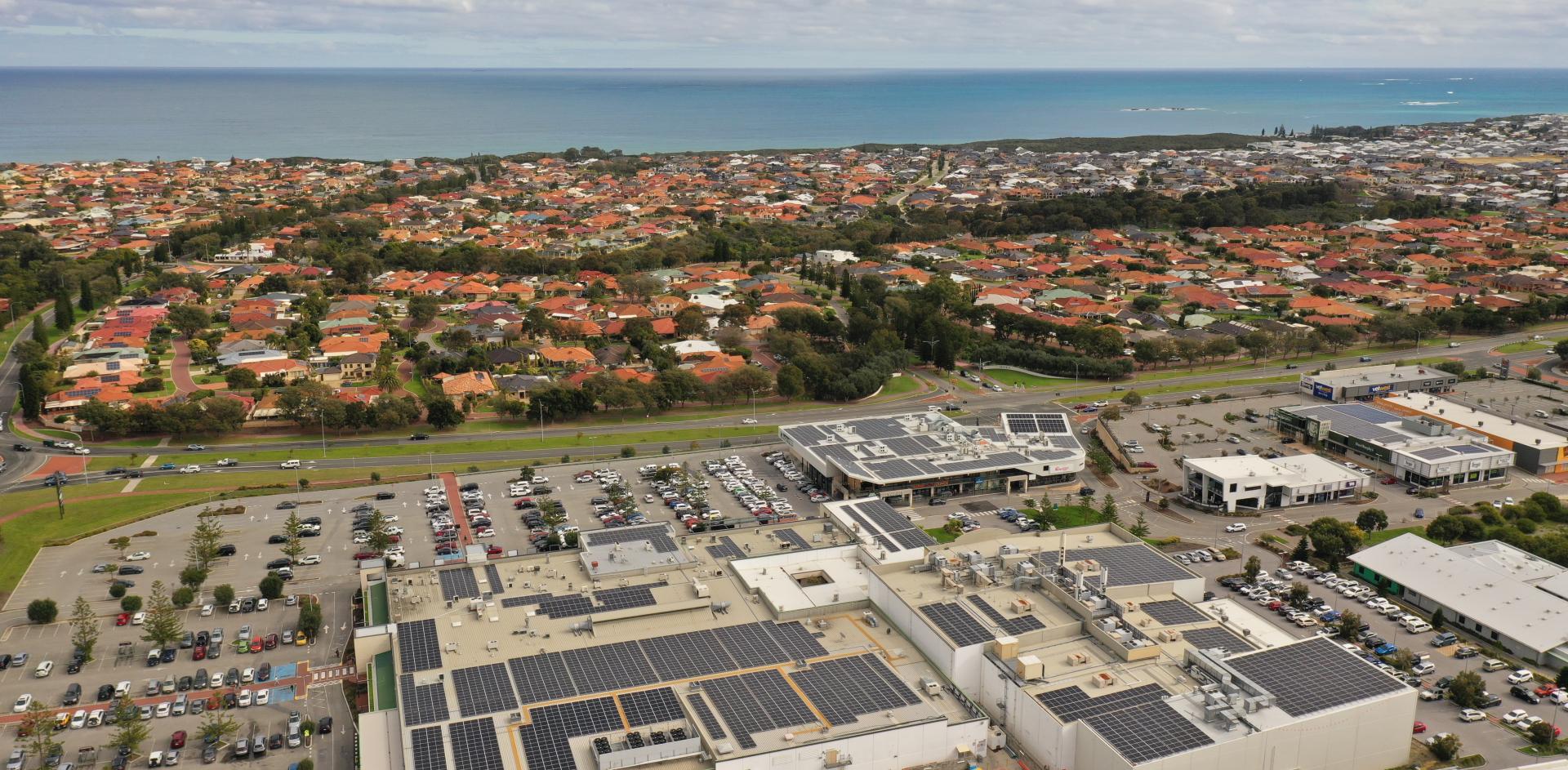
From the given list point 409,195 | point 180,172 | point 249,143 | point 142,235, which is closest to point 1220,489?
point 142,235

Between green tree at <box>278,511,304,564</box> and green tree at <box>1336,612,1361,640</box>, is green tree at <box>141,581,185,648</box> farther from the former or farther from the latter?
green tree at <box>1336,612,1361,640</box>

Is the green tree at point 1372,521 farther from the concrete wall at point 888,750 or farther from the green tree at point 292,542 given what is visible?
the green tree at point 292,542

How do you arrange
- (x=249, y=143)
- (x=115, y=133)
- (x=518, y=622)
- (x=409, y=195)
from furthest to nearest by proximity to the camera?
(x=115, y=133), (x=249, y=143), (x=409, y=195), (x=518, y=622)

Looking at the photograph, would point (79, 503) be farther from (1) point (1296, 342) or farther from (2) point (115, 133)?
(2) point (115, 133)

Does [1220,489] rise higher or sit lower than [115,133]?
lower

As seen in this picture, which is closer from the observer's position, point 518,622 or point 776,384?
point 518,622

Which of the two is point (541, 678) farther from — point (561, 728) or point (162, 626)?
point (162, 626)
